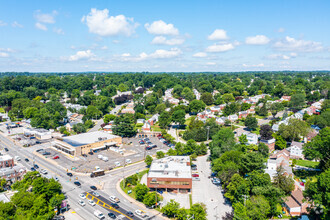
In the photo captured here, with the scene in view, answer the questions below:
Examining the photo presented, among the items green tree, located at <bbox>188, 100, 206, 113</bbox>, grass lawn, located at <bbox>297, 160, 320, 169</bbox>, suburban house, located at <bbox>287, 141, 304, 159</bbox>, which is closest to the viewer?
grass lawn, located at <bbox>297, 160, 320, 169</bbox>

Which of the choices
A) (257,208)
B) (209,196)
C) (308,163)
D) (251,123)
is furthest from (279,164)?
(251,123)

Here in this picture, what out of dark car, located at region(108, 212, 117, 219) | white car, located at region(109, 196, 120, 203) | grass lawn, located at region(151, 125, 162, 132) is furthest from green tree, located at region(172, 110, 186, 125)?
dark car, located at region(108, 212, 117, 219)

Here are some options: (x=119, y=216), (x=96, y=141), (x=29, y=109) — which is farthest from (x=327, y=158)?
(x=29, y=109)

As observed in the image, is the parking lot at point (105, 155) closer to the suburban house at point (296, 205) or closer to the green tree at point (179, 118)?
the green tree at point (179, 118)

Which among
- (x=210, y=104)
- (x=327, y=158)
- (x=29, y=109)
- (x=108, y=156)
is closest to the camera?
(x=327, y=158)

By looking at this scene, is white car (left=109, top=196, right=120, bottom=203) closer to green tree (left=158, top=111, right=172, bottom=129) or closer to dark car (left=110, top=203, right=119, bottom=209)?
dark car (left=110, top=203, right=119, bottom=209)

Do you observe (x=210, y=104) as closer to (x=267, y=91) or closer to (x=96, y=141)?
(x=267, y=91)
